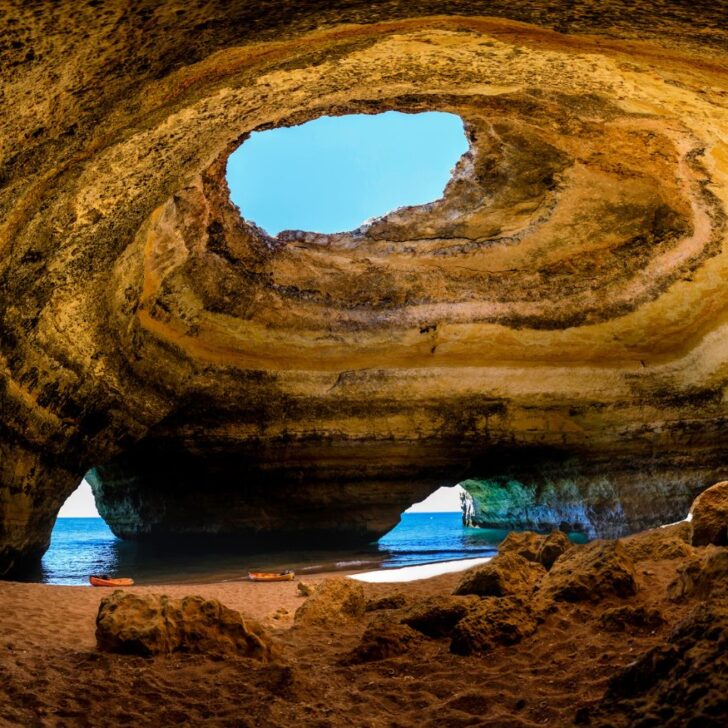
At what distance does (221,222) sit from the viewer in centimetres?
946

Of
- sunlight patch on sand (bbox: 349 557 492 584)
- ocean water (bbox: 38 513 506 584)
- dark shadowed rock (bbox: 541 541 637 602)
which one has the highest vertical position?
dark shadowed rock (bbox: 541 541 637 602)

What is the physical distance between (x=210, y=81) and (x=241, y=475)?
9.34 meters

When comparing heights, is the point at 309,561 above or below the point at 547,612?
below

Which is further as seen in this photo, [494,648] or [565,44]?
[565,44]

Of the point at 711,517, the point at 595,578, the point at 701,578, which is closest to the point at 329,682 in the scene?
the point at 595,578

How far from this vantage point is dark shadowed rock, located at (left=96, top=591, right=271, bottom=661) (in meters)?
3.95

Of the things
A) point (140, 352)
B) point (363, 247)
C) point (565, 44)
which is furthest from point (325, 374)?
point (565, 44)

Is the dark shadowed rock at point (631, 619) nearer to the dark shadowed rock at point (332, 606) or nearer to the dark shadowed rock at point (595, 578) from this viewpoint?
the dark shadowed rock at point (595, 578)

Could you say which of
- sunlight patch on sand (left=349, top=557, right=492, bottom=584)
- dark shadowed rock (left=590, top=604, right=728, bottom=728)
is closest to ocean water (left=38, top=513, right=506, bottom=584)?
sunlight patch on sand (left=349, top=557, right=492, bottom=584)

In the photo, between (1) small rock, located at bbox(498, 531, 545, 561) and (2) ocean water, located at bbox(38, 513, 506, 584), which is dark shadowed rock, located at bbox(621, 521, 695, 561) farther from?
(2) ocean water, located at bbox(38, 513, 506, 584)

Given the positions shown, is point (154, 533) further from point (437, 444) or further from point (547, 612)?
point (547, 612)

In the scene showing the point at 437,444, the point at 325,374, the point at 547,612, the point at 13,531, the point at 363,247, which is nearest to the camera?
the point at 547,612

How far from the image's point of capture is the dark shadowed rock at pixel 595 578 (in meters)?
4.29

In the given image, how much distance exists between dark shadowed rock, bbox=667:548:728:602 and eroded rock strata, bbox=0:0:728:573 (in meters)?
2.98
